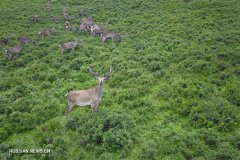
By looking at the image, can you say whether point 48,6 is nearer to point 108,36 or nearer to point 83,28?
point 83,28

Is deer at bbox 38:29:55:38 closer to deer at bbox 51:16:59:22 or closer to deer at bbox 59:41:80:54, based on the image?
deer at bbox 59:41:80:54

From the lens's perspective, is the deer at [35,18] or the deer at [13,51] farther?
the deer at [35,18]

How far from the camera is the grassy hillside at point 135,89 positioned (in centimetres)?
1206

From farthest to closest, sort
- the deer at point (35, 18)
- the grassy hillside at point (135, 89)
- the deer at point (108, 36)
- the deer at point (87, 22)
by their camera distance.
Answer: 1. the deer at point (35, 18)
2. the deer at point (87, 22)
3. the deer at point (108, 36)
4. the grassy hillside at point (135, 89)

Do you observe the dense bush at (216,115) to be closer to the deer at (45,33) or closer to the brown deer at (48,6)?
the deer at (45,33)

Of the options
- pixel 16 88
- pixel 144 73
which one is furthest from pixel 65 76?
pixel 144 73

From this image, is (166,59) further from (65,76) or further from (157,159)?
(157,159)

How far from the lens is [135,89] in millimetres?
16266

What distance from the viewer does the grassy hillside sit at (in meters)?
12.1

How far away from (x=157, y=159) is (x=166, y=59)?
33.8 ft

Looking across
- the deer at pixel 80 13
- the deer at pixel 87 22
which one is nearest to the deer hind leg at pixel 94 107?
the deer at pixel 87 22

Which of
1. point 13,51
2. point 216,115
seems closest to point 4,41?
point 13,51

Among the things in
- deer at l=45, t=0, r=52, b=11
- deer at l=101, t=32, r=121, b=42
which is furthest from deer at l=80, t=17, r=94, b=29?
deer at l=45, t=0, r=52, b=11

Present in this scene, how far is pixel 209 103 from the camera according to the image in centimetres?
1431
